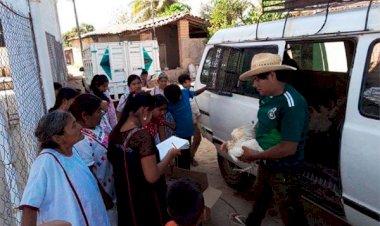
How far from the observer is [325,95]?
390 cm

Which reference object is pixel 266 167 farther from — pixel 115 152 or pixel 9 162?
pixel 9 162

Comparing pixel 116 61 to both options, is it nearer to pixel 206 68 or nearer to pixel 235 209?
pixel 206 68

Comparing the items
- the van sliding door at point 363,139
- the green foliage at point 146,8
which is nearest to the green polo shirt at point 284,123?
the van sliding door at point 363,139

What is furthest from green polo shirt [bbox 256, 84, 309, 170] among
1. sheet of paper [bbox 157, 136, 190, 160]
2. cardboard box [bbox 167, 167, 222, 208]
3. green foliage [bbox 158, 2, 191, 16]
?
green foliage [bbox 158, 2, 191, 16]

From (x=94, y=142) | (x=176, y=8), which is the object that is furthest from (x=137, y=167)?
(x=176, y=8)

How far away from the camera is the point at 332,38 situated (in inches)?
109

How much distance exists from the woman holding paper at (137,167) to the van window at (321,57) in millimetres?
2273

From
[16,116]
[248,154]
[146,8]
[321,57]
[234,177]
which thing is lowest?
[234,177]

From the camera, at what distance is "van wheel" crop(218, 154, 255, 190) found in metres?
4.54

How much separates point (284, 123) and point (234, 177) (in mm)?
2305

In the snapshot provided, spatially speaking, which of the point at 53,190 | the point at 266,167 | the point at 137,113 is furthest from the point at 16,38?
the point at 266,167

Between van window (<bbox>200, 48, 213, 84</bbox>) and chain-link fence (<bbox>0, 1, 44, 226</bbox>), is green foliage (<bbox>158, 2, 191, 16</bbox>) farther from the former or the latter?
chain-link fence (<bbox>0, 1, 44, 226</bbox>)

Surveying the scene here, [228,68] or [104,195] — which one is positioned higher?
[228,68]

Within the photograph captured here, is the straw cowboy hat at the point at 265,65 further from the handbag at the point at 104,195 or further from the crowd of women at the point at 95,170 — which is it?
the handbag at the point at 104,195
